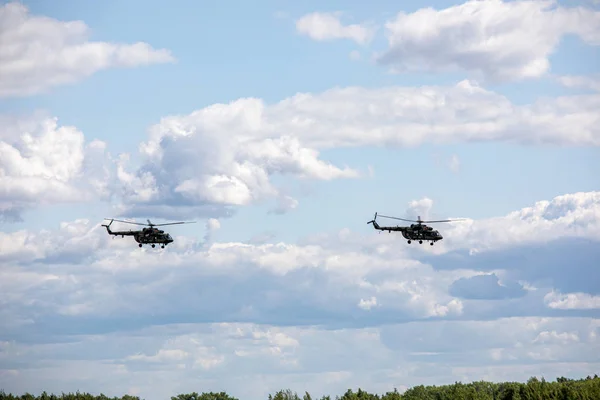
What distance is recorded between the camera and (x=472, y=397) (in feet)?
587

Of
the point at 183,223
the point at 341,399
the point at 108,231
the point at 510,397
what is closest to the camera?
the point at 183,223

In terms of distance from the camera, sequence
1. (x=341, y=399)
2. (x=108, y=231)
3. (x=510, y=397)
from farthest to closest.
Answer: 1. (x=341, y=399)
2. (x=510, y=397)
3. (x=108, y=231)

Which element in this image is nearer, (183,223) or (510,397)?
(183,223)

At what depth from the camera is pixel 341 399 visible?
648 feet

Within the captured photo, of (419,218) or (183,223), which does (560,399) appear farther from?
(183,223)

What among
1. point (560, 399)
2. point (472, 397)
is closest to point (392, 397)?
point (472, 397)

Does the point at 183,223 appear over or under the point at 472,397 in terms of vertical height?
over

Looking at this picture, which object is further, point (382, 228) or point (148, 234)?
point (382, 228)

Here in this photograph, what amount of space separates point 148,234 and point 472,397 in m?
71.7

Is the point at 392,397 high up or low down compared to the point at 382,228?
down

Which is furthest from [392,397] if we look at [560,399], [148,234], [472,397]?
[148,234]

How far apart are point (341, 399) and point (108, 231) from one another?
229 feet

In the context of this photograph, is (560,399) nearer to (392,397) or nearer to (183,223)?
(392,397)

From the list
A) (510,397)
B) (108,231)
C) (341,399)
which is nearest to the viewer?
(108,231)
